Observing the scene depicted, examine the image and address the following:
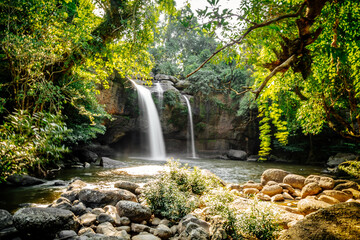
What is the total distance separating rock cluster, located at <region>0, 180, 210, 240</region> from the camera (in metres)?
3.33

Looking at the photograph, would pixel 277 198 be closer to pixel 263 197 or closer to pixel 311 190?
pixel 263 197

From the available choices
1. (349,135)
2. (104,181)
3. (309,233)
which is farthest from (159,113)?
(309,233)

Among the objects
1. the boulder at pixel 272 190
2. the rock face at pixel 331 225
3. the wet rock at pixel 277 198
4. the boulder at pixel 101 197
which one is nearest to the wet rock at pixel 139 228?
the boulder at pixel 101 197

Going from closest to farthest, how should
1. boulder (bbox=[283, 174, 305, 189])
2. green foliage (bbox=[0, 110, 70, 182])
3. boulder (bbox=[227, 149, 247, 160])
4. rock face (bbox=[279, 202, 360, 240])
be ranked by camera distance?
rock face (bbox=[279, 202, 360, 240]), green foliage (bbox=[0, 110, 70, 182]), boulder (bbox=[283, 174, 305, 189]), boulder (bbox=[227, 149, 247, 160])

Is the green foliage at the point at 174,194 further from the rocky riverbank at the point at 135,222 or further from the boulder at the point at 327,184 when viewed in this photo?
the boulder at the point at 327,184

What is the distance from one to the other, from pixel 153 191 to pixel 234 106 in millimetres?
21157

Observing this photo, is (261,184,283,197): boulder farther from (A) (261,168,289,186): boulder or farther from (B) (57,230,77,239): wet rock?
(B) (57,230,77,239): wet rock

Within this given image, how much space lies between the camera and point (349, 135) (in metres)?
5.78

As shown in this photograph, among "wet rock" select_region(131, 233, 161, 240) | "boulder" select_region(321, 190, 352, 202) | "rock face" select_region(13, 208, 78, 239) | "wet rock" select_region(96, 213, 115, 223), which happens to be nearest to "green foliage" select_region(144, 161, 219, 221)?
"wet rock" select_region(131, 233, 161, 240)

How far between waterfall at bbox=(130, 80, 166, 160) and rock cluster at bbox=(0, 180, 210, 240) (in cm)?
1685

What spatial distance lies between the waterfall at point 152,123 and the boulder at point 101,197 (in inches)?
611

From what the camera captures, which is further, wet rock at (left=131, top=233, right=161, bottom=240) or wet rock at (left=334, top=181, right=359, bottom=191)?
wet rock at (left=334, top=181, right=359, bottom=191)

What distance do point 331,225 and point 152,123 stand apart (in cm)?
2051

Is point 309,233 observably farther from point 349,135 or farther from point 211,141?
point 211,141
